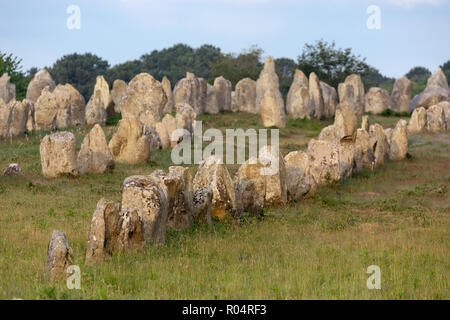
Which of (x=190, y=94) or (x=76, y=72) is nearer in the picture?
(x=190, y=94)

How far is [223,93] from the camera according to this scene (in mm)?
53062

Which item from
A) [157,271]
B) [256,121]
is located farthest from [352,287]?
[256,121]

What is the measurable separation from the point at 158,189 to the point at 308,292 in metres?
4.68

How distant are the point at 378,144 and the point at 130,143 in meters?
10.8

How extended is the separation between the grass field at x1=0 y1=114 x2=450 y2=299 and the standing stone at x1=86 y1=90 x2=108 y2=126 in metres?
18.1

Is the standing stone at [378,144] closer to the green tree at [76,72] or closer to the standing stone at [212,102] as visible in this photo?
the standing stone at [212,102]

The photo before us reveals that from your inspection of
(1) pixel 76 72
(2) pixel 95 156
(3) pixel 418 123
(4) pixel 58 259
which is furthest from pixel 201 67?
(4) pixel 58 259

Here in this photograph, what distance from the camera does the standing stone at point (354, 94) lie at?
5394cm

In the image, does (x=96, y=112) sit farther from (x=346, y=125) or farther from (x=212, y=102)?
(x=346, y=125)

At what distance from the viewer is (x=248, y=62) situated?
268ft

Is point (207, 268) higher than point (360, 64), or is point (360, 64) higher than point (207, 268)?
point (360, 64)
